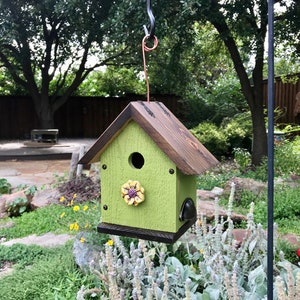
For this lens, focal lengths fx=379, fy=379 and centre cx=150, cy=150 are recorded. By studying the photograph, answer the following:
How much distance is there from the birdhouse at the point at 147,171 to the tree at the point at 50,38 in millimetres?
6229

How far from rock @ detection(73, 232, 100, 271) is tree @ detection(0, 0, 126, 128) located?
523 cm

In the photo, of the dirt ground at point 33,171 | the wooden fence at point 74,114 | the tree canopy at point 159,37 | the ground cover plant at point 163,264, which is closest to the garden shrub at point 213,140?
the tree canopy at point 159,37

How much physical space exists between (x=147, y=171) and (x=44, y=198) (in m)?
4.45

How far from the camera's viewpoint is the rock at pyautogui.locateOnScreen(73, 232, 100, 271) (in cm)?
268

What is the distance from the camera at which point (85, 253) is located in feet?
9.02

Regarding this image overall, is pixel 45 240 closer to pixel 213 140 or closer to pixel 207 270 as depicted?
pixel 207 270

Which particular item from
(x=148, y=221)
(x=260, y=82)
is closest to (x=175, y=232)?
(x=148, y=221)

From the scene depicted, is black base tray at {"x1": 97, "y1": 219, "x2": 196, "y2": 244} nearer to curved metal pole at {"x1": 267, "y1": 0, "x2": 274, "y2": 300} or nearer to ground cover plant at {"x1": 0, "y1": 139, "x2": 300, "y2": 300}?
ground cover plant at {"x1": 0, "y1": 139, "x2": 300, "y2": 300}

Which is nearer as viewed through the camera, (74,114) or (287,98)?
(287,98)

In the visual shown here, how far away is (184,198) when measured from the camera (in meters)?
1.38

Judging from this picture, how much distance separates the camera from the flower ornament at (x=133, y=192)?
4.26 ft

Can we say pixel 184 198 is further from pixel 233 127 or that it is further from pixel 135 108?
pixel 233 127

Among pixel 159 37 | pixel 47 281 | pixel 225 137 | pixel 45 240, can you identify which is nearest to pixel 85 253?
pixel 47 281

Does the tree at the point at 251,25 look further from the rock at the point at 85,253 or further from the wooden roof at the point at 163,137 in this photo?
the wooden roof at the point at 163,137
